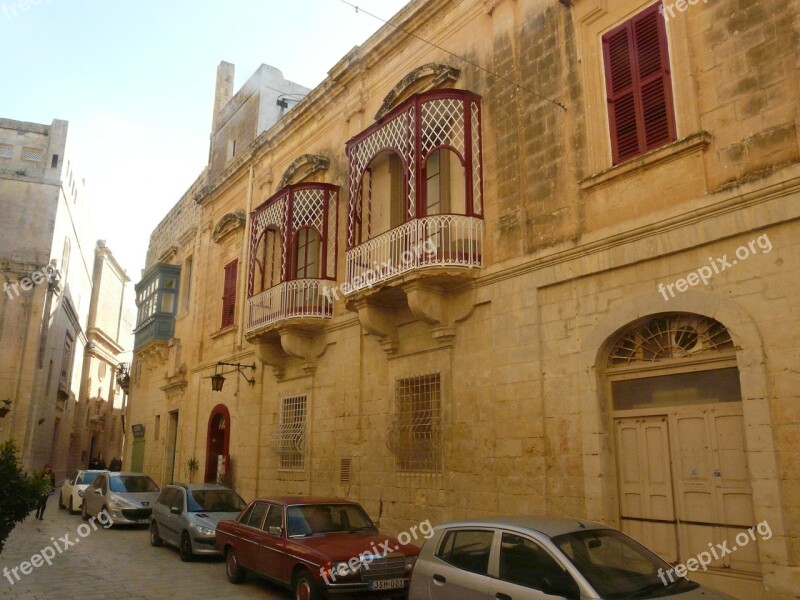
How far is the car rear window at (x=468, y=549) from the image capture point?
5.85 metres

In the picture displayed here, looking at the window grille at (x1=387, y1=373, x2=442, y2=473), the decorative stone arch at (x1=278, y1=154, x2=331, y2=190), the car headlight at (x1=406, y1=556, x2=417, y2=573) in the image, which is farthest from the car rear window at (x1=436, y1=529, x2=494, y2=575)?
the decorative stone arch at (x1=278, y1=154, x2=331, y2=190)

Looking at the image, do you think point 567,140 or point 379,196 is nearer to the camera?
point 567,140

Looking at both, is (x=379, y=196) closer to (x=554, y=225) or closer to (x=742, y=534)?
(x=554, y=225)

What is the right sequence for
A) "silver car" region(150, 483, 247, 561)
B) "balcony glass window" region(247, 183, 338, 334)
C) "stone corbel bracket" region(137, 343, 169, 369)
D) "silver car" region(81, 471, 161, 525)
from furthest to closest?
1. "stone corbel bracket" region(137, 343, 169, 369)
2. "silver car" region(81, 471, 161, 525)
3. "balcony glass window" region(247, 183, 338, 334)
4. "silver car" region(150, 483, 247, 561)

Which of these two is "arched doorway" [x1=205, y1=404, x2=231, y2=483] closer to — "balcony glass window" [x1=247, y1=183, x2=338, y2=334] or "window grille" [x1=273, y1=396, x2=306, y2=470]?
"window grille" [x1=273, y1=396, x2=306, y2=470]

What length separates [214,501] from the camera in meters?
13.2

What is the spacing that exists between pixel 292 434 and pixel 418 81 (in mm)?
8382

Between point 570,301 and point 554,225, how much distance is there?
1.22m

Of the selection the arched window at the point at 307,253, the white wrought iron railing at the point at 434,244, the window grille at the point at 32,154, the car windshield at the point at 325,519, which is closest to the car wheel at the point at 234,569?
the car windshield at the point at 325,519

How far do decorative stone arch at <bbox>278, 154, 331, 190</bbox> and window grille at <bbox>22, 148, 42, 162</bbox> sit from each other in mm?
17219

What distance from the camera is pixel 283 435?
15.8m

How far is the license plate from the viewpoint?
7.98m

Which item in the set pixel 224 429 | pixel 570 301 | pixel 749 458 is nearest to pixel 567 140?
pixel 570 301

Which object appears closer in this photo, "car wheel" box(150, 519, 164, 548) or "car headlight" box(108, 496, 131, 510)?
"car wheel" box(150, 519, 164, 548)
